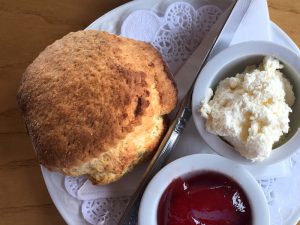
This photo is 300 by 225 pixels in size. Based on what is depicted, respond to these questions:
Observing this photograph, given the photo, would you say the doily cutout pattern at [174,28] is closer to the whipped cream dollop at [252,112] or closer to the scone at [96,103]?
the scone at [96,103]

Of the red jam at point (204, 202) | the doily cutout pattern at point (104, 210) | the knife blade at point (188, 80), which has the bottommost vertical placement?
the doily cutout pattern at point (104, 210)

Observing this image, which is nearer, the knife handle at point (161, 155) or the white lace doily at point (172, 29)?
the knife handle at point (161, 155)

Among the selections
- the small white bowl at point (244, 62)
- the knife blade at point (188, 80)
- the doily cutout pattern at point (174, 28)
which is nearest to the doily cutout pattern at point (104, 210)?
the knife blade at point (188, 80)

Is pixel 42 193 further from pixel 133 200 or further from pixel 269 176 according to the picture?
pixel 269 176

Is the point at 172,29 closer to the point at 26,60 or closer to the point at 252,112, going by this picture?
the point at 252,112

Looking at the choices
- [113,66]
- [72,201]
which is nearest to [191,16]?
[113,66]

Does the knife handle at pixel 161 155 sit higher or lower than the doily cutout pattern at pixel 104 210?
higher
